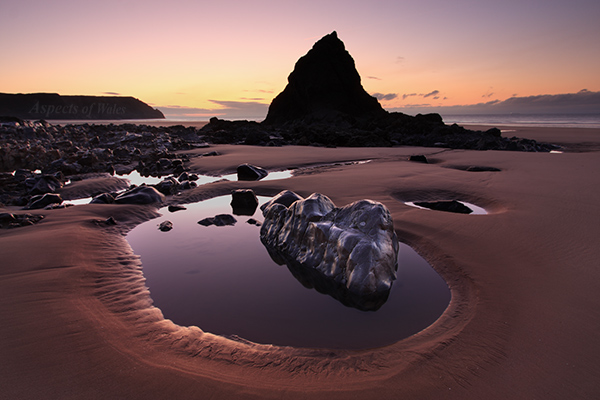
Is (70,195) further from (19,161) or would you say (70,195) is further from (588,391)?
(588,391)

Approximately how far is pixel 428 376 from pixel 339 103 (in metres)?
35.1

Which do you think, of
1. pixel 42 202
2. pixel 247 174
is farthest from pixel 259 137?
pixel 42 202

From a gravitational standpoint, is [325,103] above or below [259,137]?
above

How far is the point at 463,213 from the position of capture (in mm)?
5121

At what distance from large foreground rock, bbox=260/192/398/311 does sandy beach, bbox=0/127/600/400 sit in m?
0.60

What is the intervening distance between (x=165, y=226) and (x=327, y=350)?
3567mm

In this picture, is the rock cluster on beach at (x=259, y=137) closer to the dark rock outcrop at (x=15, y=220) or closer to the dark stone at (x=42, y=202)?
the dark stone at (x=42, y=202)

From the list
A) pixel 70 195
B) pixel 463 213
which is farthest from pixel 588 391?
pixel 70 195

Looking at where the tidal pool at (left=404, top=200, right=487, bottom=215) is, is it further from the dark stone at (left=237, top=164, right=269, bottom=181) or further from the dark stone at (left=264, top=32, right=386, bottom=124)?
the dark stone at (left=264, top=32, right=386, bottom=124)

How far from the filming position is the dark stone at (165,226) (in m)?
4.71

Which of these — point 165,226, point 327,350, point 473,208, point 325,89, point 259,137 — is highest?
point 325,89

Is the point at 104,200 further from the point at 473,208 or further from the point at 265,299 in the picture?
the point at 473,208

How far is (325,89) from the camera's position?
116ft

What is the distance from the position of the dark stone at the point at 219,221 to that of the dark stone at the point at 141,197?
1.72m
